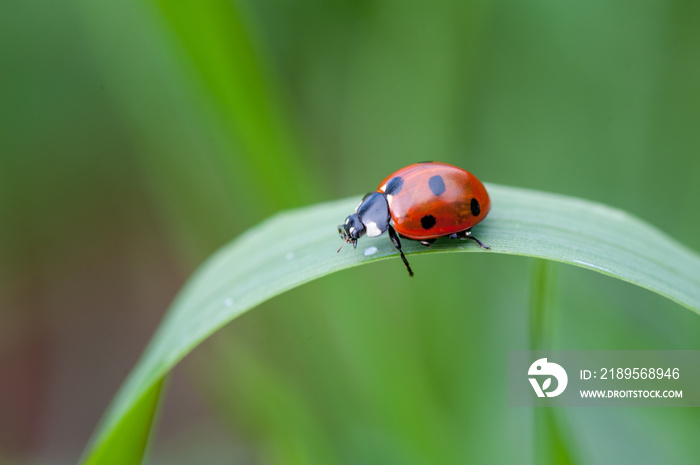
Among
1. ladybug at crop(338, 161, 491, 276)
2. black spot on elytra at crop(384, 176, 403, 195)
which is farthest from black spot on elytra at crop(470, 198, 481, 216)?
black spot on elytra at crop(384, 176, 403, 195)

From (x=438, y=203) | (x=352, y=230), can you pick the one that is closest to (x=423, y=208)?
(x=438, y=203)

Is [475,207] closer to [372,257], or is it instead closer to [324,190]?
[372,257]

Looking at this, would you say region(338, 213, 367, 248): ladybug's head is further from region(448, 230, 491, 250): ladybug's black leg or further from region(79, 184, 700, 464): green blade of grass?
region(448, 230, 491, 250): ladybug's black leg

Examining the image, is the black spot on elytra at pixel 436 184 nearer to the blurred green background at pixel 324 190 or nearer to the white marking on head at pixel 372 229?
the white marking on head at pixel 372 229

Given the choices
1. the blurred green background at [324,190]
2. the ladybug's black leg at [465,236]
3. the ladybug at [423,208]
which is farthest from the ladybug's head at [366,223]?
the blurred green background at [324,190]

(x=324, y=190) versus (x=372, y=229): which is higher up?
(x=324, y=190)

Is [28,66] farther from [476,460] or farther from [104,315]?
[476,460]

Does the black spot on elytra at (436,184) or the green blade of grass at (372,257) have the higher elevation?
the black spot on elytra at (436,184)
